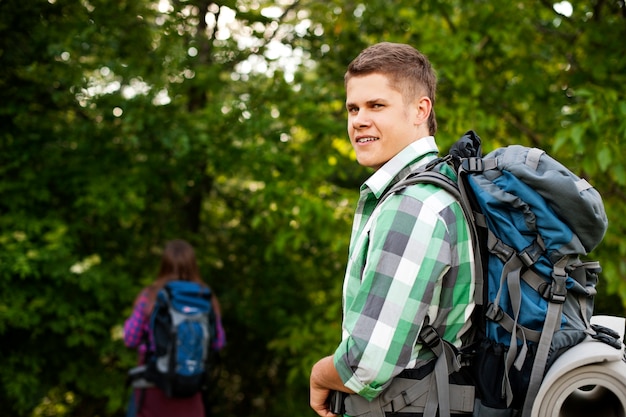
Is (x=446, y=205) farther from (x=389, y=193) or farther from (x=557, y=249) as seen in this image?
(x=557, y=249)

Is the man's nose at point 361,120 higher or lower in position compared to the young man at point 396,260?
higher

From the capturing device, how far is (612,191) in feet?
13.8

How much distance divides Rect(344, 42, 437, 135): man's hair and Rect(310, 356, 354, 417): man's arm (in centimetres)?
76

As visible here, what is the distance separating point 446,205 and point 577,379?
505mm

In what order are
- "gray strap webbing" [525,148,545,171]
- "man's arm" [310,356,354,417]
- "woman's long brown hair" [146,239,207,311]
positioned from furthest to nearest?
"woman's long brown hair" [146,239,207,311] → "man's arm" [310,356,354,417] → "gray strap webbing" [525,148,545,171]

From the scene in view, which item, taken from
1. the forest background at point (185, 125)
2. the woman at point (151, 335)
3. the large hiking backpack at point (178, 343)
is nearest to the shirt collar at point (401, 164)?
the forest background at point (185, 125)

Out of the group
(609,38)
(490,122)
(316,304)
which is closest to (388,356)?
(490,122)

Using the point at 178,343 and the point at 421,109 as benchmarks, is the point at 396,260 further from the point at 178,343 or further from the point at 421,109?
the point at 178,343

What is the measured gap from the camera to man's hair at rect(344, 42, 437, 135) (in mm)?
1866

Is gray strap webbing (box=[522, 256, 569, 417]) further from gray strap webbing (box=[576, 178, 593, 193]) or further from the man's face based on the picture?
the man's face

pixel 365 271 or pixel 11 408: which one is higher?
pixel 365 271

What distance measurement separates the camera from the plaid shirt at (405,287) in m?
1.61

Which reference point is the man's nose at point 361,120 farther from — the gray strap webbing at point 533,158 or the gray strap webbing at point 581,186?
the gray strap webbing at point 581,186

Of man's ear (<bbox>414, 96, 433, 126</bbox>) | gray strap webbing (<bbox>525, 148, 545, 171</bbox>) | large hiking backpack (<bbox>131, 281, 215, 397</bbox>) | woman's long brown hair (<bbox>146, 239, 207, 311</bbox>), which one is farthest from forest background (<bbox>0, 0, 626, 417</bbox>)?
gray strap webbing (<bbox>525, 148, 545, 171</bbox>)
